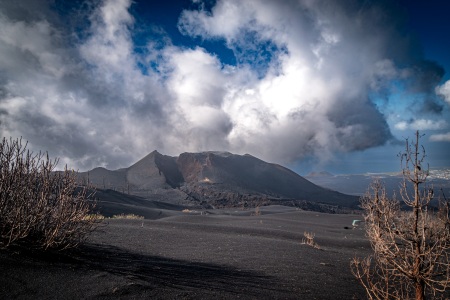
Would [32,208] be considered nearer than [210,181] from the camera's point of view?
Yes

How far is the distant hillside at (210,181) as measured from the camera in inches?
2985

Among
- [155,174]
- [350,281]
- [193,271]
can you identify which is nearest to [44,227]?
[193,271]

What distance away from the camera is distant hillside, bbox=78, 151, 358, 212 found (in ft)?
249

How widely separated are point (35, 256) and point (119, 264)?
178 centimetres

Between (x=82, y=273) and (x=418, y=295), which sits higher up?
(x=418, y=295)

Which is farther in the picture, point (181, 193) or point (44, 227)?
point (181, 193)

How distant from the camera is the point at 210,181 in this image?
89312 millimetres

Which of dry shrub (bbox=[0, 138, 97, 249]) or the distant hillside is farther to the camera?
the distant hillside

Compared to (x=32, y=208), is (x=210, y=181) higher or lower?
higher

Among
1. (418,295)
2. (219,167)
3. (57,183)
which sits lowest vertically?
(418,295)

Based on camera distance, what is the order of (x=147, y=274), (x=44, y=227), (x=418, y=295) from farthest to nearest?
(x=44, y=227) < (x=147, y=274) < (x=418, y=295)

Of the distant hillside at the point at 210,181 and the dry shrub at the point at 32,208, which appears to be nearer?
the dry shrub at the point at 32,208

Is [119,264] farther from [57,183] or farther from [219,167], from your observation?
[219,167]

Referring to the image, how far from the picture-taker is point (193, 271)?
7.09 meters
